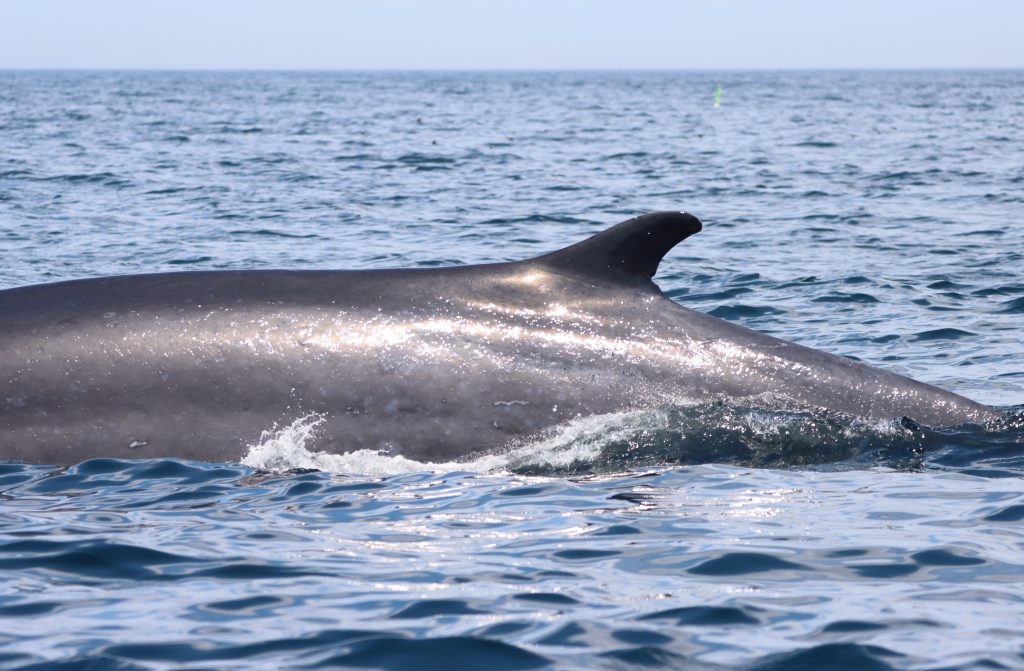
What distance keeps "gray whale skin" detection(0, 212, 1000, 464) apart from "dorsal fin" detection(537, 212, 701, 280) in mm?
14

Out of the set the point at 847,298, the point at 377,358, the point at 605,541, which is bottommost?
the point at 847,298

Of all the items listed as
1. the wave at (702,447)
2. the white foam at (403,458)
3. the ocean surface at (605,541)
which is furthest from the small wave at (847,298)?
the white foam at (403,458)

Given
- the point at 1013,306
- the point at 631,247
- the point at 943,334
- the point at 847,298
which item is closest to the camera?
the point at 631,247

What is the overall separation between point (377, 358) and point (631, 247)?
1938mm

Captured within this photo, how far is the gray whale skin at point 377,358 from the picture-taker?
381 inches

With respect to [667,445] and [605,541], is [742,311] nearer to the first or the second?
[667,445]

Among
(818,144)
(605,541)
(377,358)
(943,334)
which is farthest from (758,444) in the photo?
(818,144)

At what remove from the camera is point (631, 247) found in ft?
32.3

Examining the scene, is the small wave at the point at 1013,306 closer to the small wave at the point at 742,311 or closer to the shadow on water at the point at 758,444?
the small wave at the point at 742,311

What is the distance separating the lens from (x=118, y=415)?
972cm

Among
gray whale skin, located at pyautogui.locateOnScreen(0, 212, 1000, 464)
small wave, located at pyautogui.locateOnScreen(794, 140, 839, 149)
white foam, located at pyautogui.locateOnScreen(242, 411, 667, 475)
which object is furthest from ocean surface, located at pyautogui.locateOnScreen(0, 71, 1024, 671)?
small wave, located at pyautogui.locateOnScreen(794, 140, 839, 149)

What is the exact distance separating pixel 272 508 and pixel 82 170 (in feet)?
107

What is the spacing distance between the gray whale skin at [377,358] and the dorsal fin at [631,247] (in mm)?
14

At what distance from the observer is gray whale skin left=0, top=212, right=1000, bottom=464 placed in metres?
9.69
